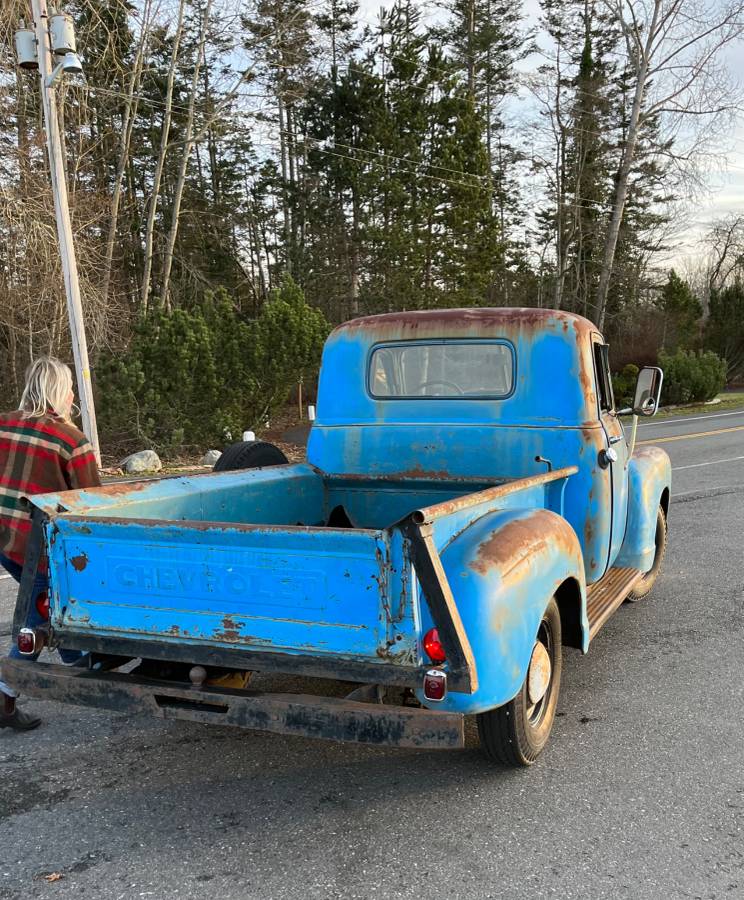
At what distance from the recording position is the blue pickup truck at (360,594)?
104 inches

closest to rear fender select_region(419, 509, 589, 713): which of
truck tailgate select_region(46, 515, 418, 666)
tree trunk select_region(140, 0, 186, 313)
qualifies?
truck tailgate select_region(46, 515, 418, 666)

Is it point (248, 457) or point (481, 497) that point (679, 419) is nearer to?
point (248, 457)

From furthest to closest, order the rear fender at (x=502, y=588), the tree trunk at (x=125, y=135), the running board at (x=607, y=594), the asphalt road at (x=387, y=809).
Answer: the tree trunk at (x=125, y=135)
the running board at (x=607, y=594)
the rear fender at (x=502, y=588)
the asphalt road at (x=387, y=809)

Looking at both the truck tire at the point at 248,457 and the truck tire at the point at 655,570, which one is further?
the truck tire at the point at 655,570

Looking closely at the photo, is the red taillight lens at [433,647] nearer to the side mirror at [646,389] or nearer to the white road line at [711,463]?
the side mirror at [646,389]

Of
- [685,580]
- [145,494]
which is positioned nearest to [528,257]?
[685,580]

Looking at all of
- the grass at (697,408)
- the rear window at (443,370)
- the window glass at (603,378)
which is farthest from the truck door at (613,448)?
the grass at (697,408)

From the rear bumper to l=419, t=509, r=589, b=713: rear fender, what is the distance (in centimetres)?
11

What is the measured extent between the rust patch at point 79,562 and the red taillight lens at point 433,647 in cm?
134

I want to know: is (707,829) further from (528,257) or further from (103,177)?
(528,257)

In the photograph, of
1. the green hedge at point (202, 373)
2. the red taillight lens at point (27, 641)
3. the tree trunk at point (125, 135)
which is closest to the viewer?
the red taillight lens at point (27, 641)

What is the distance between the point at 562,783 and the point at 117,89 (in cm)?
2456

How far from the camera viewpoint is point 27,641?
314 centimetres

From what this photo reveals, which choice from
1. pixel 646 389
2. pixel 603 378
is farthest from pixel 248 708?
pixel 646 389
